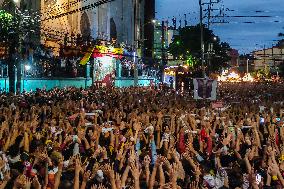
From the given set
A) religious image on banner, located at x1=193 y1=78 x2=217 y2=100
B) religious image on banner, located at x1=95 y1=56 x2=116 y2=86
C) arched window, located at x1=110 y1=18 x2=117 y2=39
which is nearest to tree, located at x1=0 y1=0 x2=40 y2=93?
religious image on banner, located at x1=193 y1=78 x2=217 y2=100

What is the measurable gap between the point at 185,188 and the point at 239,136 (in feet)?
11.9

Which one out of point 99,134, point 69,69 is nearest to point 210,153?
point 99,134

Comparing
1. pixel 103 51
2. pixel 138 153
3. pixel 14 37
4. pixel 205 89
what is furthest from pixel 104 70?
pixel 138 153

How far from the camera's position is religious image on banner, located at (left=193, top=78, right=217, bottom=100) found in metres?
16.7

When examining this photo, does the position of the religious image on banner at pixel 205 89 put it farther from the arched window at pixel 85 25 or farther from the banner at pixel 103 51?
the arched window at pixel 85 25

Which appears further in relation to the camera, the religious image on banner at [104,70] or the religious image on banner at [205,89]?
the religious image on banner at [104,70]

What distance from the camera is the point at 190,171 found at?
8.14 m

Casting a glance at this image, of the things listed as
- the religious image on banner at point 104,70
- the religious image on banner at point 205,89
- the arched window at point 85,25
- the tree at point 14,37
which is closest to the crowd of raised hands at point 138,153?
the religious image on banner at point 205,89

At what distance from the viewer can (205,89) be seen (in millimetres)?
16734

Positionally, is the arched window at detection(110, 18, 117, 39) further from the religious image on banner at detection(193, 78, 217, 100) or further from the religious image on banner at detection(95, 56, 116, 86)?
the religious image on banner at detection(193, 78, 217, 100)

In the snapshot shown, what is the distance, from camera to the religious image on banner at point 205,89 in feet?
54.7

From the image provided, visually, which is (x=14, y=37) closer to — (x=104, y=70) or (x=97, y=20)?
(x=104, y=70)

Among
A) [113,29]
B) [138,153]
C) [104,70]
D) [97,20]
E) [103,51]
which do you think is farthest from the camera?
[113,29]

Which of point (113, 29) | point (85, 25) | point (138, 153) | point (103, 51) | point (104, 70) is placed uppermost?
point (113, 29)
